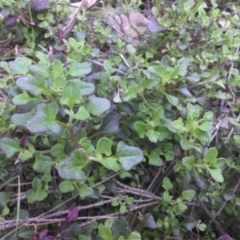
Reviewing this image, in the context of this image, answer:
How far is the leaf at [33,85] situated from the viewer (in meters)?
1.03

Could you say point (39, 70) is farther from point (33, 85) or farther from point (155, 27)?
point (155, 27)

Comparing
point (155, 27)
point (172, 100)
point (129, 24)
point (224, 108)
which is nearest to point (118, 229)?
point (172, 100)

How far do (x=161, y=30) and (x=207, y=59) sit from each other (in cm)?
19

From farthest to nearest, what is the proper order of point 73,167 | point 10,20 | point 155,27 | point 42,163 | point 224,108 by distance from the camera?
point 10,20 < point 155,27 < point 224,108 < point 42,163 < point 73,167

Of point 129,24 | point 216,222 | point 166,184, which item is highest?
point 129,24

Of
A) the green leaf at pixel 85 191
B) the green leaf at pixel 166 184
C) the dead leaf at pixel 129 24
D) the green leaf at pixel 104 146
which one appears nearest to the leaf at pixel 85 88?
the green leaf at pixel 104 146

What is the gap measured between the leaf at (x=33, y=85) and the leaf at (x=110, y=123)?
6.9 inches

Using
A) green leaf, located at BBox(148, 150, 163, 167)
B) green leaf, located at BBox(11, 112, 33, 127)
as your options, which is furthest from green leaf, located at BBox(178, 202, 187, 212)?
green leaf, located at BBox(11, 112, 33, 127)

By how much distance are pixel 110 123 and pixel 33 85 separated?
22 cm

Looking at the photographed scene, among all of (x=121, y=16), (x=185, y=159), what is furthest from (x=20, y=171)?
(x=121, y=16)

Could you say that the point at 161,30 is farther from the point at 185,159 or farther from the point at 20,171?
the point at 20,171

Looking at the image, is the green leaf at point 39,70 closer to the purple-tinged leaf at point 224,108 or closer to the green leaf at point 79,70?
the green leaf at point 79,70

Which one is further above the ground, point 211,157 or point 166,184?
point 211,157

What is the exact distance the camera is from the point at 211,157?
1.15m
